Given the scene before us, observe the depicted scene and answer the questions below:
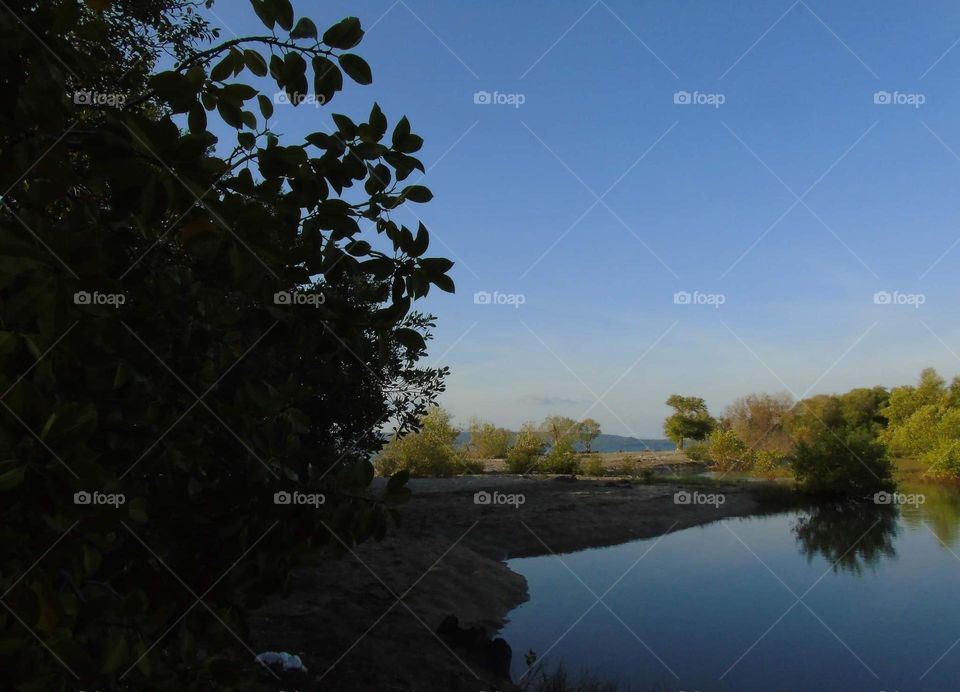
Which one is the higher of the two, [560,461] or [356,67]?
[560,461]

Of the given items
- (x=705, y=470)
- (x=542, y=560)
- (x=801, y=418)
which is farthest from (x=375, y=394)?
(x=705, y=470)

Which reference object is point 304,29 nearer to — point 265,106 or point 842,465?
point 265,106

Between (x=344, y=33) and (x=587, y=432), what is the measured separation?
31.4 metres

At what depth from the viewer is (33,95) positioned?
3.93 ft

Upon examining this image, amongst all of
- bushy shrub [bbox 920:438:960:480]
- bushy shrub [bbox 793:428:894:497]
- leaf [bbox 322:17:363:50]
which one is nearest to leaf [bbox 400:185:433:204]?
leaf [bbox 322:17:363:50]

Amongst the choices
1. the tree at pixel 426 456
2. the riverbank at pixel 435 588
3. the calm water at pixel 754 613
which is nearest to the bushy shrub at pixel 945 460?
the calm water at pixel 754 613

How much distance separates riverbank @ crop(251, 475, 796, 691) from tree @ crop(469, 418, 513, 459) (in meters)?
12.5

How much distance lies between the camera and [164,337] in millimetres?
1995

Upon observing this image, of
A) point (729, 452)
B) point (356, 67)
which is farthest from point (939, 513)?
point (356, 67)

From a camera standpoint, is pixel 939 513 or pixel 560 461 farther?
pixel 560 461

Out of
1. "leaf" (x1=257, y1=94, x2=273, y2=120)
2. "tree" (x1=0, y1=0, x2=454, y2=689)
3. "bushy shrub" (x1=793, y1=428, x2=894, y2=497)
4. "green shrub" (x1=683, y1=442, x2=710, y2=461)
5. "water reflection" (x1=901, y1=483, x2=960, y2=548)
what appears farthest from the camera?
"green shrub" (x1=683, y1=442, x2=710, y2=461)

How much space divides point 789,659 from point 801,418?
75.6 feet

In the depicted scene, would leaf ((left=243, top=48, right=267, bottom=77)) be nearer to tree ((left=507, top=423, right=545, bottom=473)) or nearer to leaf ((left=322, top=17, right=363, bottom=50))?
leaf ((left=322, top=17, right=363, bottom=50))

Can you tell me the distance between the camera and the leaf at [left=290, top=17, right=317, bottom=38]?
156 centimetres
